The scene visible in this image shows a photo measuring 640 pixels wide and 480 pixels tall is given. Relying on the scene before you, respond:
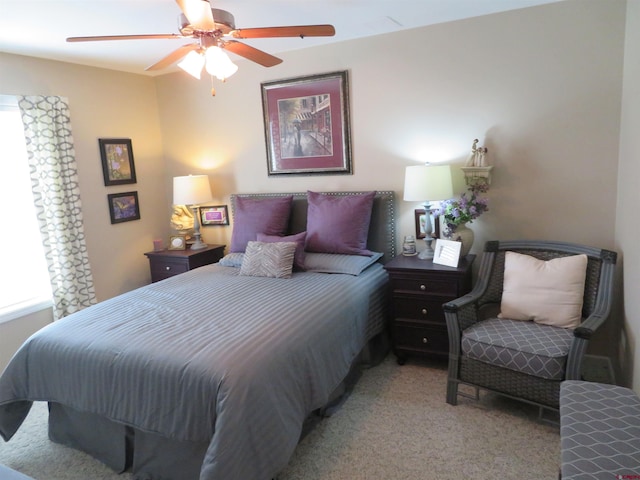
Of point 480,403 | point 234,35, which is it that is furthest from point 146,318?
point 480,403

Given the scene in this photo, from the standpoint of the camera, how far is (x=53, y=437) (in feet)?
8.04

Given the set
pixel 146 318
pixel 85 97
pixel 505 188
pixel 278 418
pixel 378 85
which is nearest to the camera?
pixel 278 418

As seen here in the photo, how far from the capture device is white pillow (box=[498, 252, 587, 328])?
245 centimetres

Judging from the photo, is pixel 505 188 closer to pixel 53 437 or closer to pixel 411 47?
pixel 411 47

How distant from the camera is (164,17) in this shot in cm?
264

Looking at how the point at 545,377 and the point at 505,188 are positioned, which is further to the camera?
the point at 505,188

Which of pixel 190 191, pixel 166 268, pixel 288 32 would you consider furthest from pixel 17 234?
pixel 288 32

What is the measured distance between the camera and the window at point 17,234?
3.24 m

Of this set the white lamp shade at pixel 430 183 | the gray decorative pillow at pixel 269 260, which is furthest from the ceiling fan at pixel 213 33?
the gray decorative pillow at pixel 269 260

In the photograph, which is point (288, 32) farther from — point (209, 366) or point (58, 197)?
point (58, 197)

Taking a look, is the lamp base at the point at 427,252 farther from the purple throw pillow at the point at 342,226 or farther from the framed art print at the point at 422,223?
the purple throw pillow at the point at 342,226

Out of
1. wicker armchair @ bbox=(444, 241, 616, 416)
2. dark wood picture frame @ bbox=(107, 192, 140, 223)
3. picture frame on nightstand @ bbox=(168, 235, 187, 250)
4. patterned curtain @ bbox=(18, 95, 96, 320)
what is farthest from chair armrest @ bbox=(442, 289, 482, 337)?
dark wood picture frame @ bbox=(107, 192, 140, 223)

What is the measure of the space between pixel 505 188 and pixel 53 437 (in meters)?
3.33

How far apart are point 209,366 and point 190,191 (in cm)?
245
